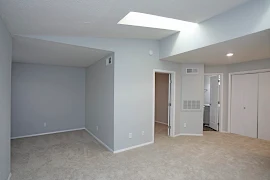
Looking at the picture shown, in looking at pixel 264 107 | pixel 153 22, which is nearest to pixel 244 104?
pixel 264 107

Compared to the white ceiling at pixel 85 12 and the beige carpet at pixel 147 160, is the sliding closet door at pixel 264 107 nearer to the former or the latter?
the beige carpet at pixel 147 160

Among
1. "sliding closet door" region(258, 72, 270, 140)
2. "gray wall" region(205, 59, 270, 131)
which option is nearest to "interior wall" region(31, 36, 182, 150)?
"gray wall" region(205, 59, 270, 131)

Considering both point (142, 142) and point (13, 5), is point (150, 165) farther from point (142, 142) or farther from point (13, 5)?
point (13, 5)

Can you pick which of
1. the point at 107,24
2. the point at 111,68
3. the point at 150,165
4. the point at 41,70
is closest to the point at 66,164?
the point at 150,165

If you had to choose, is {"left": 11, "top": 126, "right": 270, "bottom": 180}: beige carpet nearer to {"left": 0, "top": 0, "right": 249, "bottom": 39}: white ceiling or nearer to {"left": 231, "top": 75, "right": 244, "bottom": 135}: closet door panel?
{"left": 231, "top": 75, "right": 244, "bottom": 135}: closet door panel

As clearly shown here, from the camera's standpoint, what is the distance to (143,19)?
2.95m

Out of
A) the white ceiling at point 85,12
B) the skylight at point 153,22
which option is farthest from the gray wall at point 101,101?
the white ceiling at point 85,12

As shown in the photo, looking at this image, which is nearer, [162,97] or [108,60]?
[108,60]

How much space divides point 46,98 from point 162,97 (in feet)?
14.9

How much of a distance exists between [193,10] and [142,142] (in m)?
3.13

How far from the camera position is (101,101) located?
445 cm

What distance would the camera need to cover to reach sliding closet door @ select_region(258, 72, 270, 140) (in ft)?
15.3

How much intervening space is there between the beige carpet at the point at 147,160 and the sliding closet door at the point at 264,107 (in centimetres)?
36

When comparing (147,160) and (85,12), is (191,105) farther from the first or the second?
(85,12)
